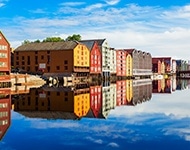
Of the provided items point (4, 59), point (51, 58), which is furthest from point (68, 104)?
point (51, 58)

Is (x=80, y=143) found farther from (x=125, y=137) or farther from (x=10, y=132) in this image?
(x=10, y=132)

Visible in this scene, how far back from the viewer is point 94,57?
9300 centimetres

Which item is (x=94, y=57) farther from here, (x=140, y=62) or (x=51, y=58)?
(x=140, y=62)

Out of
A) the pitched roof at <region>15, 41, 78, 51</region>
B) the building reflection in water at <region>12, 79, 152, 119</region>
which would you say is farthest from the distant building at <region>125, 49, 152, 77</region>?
the building reflection in water at <region>12, 79, 152, 119</region>

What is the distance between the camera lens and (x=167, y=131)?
16.7m

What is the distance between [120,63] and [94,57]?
2433 cm

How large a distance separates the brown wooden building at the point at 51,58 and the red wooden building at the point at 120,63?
30.3 m

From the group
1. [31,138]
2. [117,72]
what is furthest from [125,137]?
[117,72]

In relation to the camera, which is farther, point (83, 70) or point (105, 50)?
point (105, 50)

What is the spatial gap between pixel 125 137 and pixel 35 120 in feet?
24.9

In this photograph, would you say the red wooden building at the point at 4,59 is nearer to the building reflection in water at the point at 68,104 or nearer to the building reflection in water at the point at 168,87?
the building reflection in water at the point at 68,104

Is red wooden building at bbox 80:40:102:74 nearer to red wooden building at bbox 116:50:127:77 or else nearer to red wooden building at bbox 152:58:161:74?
red wooden building at bbox 116:50:127:77

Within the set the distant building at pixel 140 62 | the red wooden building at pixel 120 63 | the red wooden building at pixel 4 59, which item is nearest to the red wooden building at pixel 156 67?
the distant building at pixel 140 62

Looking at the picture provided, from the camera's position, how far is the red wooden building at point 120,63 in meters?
114
